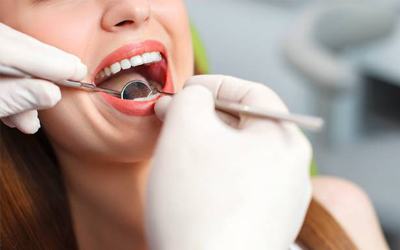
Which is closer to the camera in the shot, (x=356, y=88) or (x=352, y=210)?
(x=352, y=210)

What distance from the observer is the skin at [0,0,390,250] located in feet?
2.74

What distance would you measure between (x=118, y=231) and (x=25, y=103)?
286 millimetres

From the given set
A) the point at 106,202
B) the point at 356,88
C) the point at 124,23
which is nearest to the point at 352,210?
the point at 106,202

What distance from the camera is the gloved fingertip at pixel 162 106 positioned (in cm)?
79

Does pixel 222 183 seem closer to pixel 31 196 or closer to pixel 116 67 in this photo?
pixel 116 67

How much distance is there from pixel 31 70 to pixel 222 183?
0.81 feet

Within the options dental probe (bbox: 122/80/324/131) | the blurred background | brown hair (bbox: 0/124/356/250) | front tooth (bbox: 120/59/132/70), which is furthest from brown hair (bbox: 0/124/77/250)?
the blurred background

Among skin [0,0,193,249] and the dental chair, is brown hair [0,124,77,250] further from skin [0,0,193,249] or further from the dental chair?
the dental chair

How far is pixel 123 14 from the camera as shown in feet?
2.70

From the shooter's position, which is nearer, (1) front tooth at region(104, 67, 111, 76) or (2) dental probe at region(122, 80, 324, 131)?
(2) dental probe at region(122, 80, 324, 131)

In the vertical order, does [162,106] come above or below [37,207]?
above

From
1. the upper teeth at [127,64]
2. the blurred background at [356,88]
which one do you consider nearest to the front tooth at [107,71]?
the upper teeth at [127,64]

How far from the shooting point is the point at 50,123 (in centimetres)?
88

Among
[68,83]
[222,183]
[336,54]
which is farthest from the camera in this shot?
[336,54]
